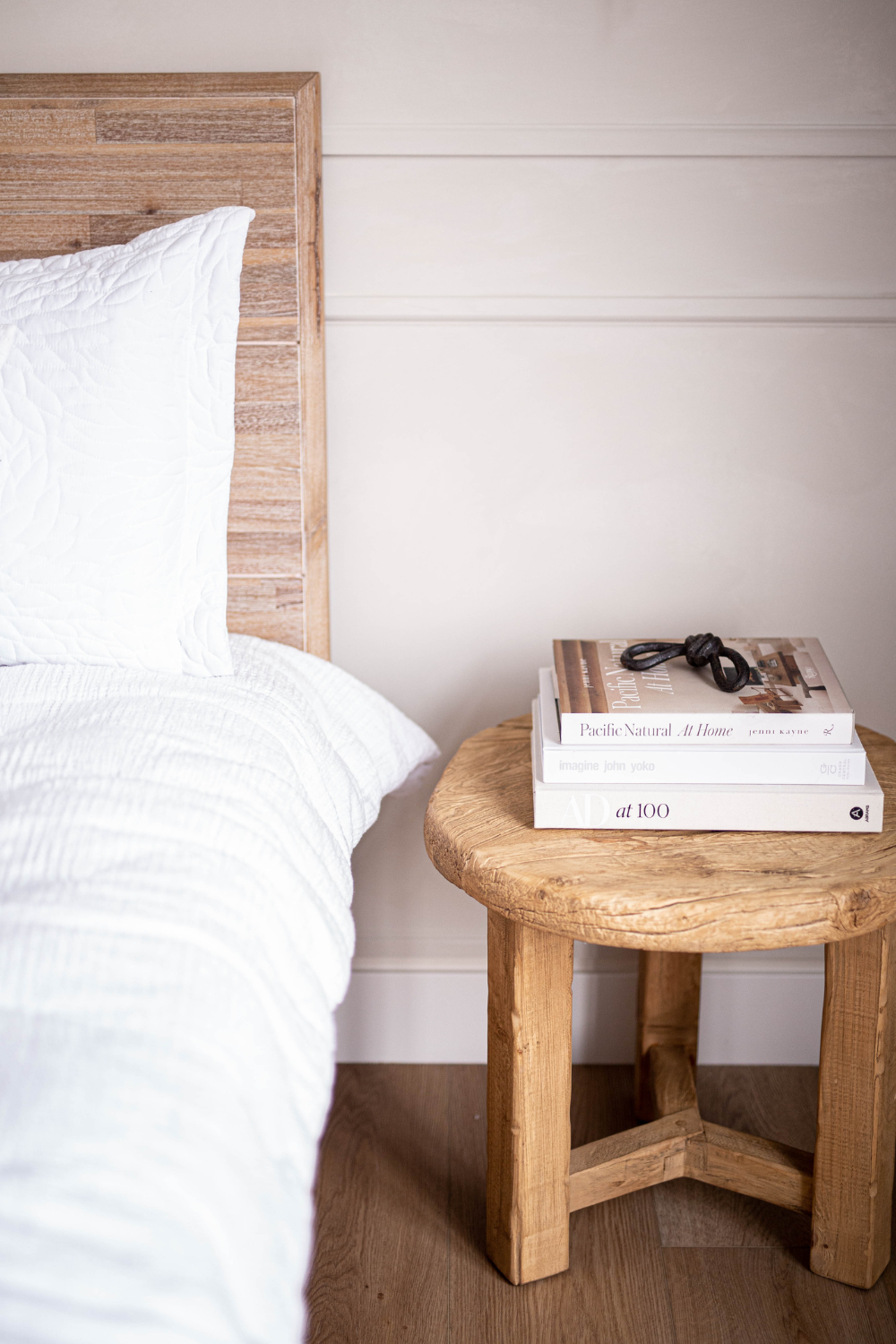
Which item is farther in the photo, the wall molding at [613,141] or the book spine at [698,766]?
the wall molding at [613,141]

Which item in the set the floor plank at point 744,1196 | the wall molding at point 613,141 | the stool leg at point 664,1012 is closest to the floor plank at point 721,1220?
the floor plank at point 744,1196

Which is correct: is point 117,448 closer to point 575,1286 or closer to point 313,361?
point 313,361

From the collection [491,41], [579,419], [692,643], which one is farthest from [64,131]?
[692,643]

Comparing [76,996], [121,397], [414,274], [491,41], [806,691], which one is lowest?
[76,996]

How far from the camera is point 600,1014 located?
144 cm

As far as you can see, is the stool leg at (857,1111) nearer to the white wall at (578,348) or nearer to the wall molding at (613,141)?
the white wall at (578,348)

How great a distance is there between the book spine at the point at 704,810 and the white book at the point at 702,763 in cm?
1

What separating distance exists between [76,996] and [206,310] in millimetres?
742

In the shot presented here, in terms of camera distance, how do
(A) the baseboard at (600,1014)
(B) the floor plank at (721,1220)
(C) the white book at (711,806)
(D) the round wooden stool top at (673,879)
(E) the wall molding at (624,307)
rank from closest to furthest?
(D) the round wooden stool top at (673,879) < (C) the white book at (711,806) < (B) the floor plank at (721,1220) < (E) the wall molding at (624,307) < (A) the baseboard at (600,1014)

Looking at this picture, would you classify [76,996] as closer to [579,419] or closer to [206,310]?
[206,310]

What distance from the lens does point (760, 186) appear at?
4.01 feet

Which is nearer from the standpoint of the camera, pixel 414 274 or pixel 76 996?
pixel 76 996

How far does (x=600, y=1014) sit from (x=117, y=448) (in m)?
1.02

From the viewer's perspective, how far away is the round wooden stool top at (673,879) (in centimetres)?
81
